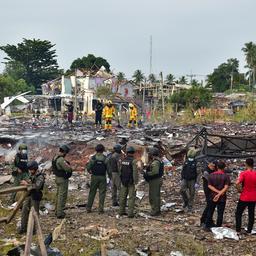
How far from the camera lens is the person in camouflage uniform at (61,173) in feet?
27.9

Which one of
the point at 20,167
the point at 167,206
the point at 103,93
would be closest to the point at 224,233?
the point at 167,206

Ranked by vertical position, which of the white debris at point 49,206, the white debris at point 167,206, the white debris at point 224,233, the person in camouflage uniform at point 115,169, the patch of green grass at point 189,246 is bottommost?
the white debris at point 49,206

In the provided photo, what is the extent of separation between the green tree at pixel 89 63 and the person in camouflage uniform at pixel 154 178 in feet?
191

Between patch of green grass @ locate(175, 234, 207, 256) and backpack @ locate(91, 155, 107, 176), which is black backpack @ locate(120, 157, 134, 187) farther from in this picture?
patch of green grass @ locate(175, 234, 207, 256)

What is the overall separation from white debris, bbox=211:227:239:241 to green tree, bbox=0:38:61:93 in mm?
60129

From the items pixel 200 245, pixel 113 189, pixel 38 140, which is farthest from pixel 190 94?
pixel 200 245

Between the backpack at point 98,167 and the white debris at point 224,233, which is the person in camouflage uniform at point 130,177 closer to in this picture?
the backpack at point 98,167

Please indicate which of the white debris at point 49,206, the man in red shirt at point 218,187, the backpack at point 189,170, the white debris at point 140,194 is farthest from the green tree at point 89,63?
the man in red shirt at point 218,187

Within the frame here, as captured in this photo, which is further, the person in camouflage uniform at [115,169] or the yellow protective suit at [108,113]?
the yellow protective suit at [108,113]

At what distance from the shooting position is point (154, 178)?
29.2ft

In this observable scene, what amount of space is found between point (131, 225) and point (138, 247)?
1.23m

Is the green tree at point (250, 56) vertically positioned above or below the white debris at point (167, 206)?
above

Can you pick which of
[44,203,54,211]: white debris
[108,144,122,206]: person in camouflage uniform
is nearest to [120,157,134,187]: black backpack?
[108,144,122,206]: person in camouflage uniform

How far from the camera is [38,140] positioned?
Answer: 16.5 meters
